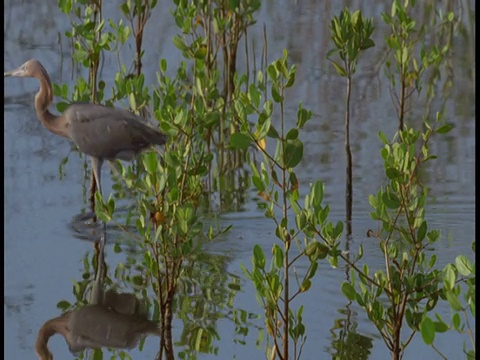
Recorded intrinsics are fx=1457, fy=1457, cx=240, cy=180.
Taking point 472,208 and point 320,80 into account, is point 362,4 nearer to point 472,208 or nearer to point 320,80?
point 320,80

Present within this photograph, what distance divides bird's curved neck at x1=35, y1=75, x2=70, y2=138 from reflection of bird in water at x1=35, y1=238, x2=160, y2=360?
5.21 ft

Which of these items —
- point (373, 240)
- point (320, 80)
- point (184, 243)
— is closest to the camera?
point (184, 243)

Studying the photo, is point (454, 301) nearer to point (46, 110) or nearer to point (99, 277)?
point (99, 277)

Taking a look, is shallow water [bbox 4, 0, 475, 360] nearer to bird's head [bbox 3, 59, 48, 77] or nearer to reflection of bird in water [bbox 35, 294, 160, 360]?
reflection of bird in water [bbox 35, 294, 160, 360]

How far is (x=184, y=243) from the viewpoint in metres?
5.07

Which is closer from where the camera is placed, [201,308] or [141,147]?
[201,308]

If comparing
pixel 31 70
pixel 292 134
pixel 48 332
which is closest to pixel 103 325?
pixel 48 332

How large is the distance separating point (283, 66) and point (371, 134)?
3530 mm

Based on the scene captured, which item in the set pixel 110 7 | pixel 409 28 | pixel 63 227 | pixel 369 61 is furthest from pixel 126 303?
pixel 110 7

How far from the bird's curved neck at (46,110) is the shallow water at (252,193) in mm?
349

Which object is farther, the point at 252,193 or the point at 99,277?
the point at 252,193

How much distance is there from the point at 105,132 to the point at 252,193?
2.88ft

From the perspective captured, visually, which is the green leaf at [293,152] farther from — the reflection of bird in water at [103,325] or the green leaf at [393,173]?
the reflection of bird in water at [103,325]

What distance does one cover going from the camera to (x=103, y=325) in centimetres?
531
